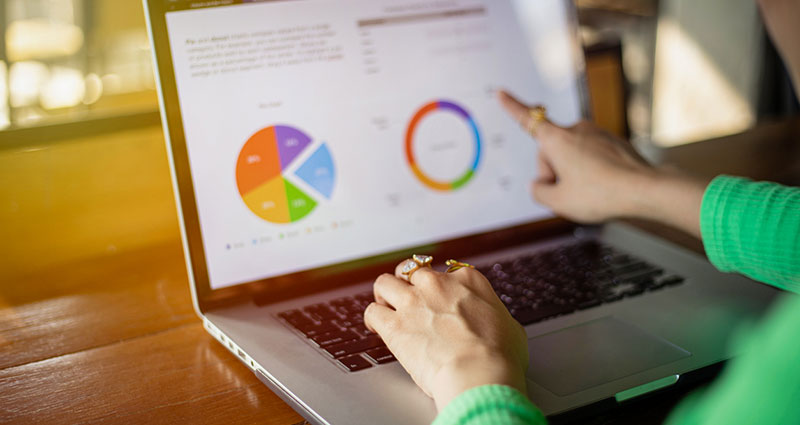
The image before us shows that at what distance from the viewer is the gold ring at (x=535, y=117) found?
2.83 feet

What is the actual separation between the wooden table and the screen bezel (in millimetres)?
62

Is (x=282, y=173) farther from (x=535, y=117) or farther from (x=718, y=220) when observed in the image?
(x=718, y=220)

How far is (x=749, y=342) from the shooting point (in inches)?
25.6

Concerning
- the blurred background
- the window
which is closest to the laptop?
the blurred background

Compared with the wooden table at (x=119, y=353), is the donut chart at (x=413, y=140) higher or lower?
higher

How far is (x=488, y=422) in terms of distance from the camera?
45cm

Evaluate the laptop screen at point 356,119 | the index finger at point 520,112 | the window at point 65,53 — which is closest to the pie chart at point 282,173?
the laptop screen at point 356,119

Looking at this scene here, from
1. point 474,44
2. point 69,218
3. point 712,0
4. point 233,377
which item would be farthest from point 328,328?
point 712,0

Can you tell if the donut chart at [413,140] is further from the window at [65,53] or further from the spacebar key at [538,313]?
the window at [65,53]

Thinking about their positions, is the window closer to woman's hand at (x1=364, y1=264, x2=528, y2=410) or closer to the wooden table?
the wooden table

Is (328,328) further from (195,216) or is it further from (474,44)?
(474,44)

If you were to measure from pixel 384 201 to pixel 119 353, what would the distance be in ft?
1.14

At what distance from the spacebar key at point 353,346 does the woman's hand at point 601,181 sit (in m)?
0.36

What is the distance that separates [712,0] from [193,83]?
102 inches
